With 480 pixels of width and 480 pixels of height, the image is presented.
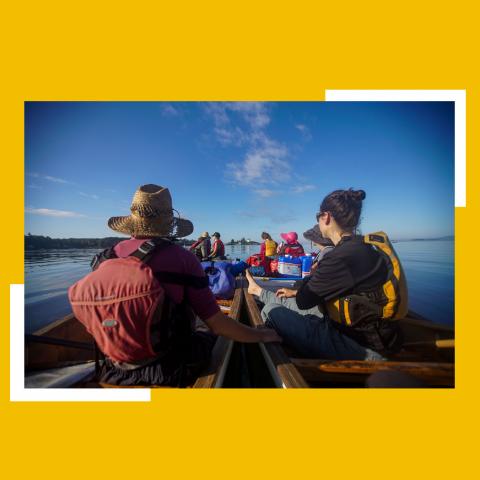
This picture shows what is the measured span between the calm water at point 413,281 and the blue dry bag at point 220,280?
152cm

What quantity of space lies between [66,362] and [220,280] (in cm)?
157

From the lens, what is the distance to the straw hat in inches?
45.2

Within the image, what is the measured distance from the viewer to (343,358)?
1.47 m

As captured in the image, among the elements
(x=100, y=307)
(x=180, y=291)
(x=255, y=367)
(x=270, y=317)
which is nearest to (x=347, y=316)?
(x=270, y=317)

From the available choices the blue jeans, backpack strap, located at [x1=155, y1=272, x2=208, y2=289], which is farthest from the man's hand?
backpack strap, located at [x1=155, y1=272, x2=208, y2=289]

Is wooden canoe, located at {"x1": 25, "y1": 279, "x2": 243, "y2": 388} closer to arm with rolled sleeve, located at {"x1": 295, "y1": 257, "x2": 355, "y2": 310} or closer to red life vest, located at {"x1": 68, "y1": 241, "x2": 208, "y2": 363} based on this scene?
red life vest, located at {"x1": 68, "y1": 241, "x2": 208, "y2": 363}

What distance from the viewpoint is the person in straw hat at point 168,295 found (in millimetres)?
1031

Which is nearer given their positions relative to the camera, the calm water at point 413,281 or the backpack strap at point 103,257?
the backpack strap at point 103,257

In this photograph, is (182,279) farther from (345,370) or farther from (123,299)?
(345,370)

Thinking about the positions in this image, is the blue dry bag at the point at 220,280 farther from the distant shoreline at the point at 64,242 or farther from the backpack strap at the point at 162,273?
the backpack strap at the point at 162,273

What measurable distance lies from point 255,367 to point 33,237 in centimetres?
199

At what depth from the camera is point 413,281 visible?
7.92ft

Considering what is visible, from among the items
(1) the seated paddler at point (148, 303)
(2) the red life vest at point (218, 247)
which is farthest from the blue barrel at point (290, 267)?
(1) the seated paddler at point (148, 303)
